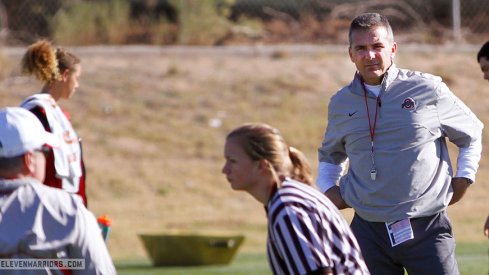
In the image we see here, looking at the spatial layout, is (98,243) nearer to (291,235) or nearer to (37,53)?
(291,235)

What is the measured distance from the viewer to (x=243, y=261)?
1369cm

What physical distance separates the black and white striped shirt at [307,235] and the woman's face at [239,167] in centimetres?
13

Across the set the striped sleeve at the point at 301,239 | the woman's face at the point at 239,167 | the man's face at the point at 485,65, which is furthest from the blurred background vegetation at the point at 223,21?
the striped sleeve at the point at 301,239

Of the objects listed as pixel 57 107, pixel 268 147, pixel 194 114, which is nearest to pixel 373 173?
pixel 268 147

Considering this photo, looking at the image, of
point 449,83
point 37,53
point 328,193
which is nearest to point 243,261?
point 37,53

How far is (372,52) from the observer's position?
259 inches

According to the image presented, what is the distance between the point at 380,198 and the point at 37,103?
2746 millimetres

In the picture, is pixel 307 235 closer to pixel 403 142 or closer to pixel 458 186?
pixel 403 142

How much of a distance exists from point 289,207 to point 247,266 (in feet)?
26.8

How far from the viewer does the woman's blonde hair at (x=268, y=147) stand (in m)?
4.98

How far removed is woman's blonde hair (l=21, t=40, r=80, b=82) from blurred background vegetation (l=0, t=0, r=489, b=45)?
1283 cm

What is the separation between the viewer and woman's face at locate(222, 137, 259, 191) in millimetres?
4992

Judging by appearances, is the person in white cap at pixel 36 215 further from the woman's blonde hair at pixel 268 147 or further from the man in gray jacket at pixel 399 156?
the man in gray jacket at pixel 399 156

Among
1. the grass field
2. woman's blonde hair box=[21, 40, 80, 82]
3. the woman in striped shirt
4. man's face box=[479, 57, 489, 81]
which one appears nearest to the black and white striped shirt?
the woman in striped shirt
